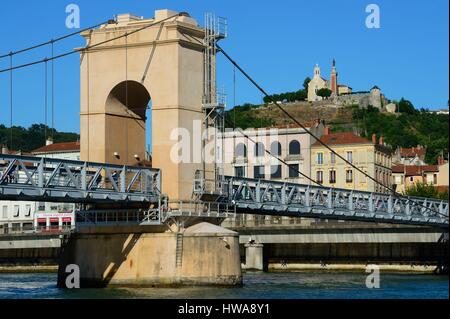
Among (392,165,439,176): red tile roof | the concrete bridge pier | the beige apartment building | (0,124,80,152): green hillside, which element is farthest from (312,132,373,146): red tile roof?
(0,124,80,152): green hillside

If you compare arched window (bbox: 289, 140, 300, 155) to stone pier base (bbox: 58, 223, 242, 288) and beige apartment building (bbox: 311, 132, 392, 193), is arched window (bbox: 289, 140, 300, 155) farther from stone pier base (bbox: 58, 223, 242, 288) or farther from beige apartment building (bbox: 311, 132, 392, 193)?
stone pier base (bbox: 58, 223, 242, 288)

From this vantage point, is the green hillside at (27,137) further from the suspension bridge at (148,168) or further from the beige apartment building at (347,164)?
the suspension bridge at (148,168)

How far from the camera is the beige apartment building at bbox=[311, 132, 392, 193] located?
110250 millimetres

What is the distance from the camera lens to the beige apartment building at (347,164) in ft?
362

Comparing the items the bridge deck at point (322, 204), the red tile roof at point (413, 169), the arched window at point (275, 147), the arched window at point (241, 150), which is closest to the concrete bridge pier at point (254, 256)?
the bridge deck at point (322, 204)

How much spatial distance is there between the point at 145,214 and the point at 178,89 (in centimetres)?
603

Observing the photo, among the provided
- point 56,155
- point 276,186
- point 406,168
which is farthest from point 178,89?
point 406,168

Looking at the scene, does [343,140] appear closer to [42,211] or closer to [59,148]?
[59,148]

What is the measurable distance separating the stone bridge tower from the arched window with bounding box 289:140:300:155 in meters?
51.7

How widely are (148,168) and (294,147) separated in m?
56.2

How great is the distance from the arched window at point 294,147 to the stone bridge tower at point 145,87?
170 ft

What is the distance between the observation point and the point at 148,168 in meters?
55.8

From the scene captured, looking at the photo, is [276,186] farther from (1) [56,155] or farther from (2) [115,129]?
(1) [56,155]

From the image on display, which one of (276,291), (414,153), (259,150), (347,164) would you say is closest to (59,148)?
(259,150)
